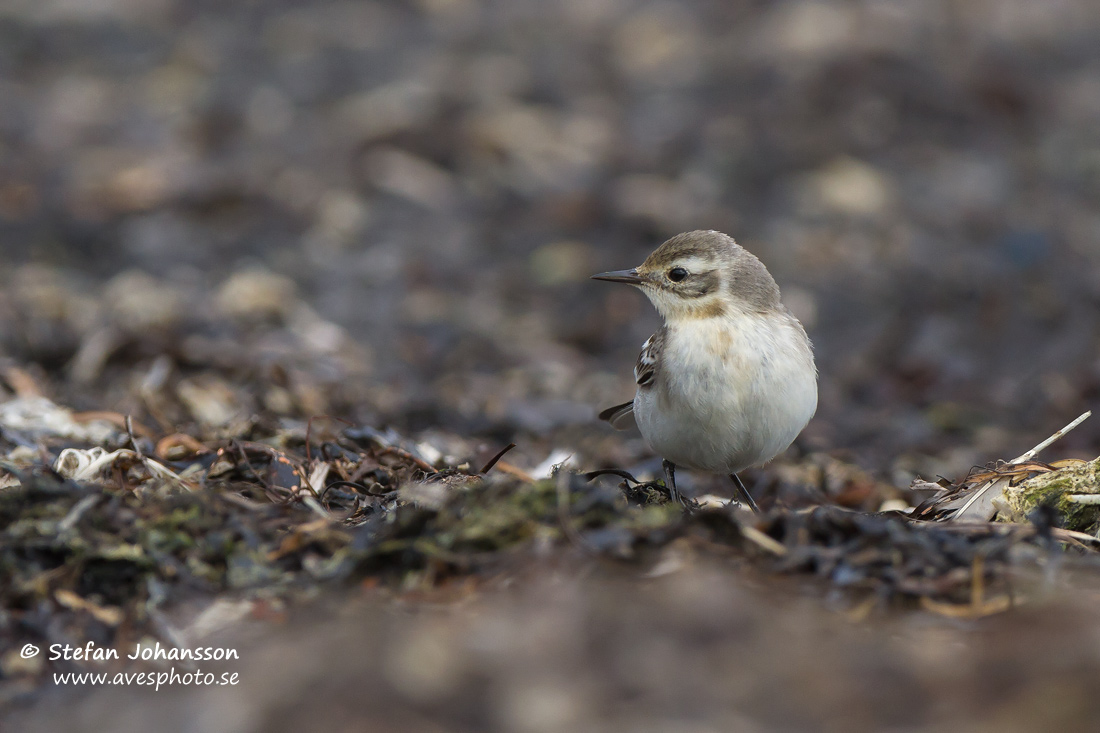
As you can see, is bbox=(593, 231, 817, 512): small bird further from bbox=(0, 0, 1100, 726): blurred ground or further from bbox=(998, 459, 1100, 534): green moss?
bbox=(0, 0, 1100, 726): blurred ground

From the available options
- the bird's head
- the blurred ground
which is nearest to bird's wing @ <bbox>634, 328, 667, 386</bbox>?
the bird's head

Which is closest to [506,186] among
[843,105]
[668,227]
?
[668,227]

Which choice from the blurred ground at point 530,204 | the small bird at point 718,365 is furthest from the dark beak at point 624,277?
the blurred ground at point 530,204

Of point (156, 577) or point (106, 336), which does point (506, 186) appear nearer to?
point (106, 336)

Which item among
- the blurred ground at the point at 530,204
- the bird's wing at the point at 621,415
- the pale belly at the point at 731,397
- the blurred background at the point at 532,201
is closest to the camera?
the pale belly at the point at 731,397

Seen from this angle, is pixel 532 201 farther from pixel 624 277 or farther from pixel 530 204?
pixel 624 277

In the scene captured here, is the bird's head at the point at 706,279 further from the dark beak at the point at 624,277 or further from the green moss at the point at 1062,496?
the green moss at the point at 1062,496

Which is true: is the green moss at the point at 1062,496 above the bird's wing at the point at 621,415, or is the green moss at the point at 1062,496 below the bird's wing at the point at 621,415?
above
